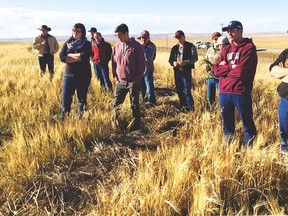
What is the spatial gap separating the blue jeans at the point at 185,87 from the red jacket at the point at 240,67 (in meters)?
2.22

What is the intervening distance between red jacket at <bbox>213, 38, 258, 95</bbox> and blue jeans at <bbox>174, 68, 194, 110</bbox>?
87.6 inches

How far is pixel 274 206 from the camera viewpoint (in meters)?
2.66

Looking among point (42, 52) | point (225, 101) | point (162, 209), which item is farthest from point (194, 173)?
point (42, 52)

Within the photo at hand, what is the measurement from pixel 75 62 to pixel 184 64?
6.89ft

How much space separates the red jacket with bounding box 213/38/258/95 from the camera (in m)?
4.00

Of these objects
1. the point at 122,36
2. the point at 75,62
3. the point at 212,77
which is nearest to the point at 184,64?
the point at 212,77

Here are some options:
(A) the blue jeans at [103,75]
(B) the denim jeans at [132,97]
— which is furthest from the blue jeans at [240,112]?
(A) the blue jeans at [103,75]

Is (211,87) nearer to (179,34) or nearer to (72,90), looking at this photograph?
(179,34)

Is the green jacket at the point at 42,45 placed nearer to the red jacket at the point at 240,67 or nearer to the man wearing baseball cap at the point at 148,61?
the man wearing baseball cap at the point at 148,61

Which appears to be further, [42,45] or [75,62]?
[42,45]

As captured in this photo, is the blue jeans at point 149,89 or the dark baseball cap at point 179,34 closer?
the dark baseball cap at point 179,34

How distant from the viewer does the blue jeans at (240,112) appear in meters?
4.13

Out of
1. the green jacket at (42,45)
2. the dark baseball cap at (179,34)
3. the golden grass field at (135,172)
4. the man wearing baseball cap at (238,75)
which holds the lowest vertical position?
the golden grass field at (135,172)

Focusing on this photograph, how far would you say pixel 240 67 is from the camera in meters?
4.05
